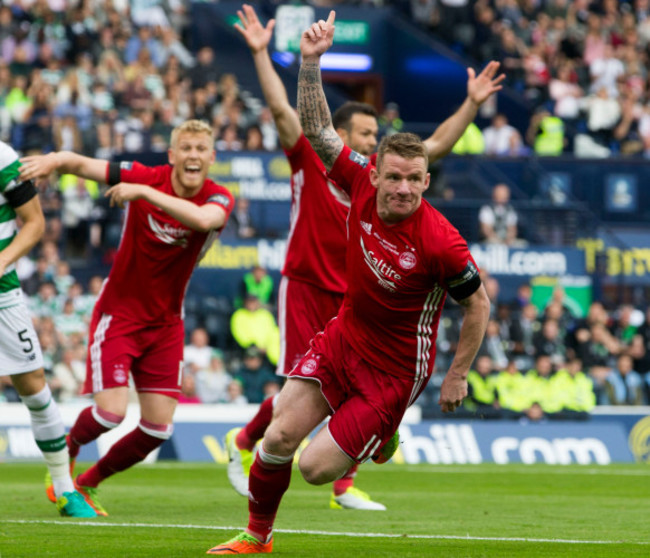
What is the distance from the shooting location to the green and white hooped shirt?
331 inches

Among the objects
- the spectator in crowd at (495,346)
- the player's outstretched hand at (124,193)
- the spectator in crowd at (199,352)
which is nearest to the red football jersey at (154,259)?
the player's outstretched hand at (124,193)

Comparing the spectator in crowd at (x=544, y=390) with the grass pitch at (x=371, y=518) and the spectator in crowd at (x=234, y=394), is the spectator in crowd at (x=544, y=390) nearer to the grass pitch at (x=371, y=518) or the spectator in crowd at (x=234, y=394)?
the spectator in crowd at (x=234, y=394)

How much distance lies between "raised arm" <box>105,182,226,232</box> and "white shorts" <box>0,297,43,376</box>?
101 centimetres

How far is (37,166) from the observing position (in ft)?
26.6

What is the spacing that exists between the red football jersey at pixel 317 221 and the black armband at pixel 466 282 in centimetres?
285

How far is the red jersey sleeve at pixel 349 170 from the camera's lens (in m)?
7.19

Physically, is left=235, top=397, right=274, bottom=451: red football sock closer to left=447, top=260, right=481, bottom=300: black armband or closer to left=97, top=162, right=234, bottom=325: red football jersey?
left=97, top=162, right=234, bottom=325: red football jersey

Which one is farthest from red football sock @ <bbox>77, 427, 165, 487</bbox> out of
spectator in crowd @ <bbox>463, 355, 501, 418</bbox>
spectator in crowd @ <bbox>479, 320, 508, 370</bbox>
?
spectator in crowd @ <bbox>479, 320, 508, 370</bbox>

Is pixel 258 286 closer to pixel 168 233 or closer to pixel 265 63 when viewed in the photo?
pixel 168 233

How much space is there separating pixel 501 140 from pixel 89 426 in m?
17.9

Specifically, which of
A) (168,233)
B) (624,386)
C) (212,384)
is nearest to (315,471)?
(168,233)

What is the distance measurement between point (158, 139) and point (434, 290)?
15.6 m

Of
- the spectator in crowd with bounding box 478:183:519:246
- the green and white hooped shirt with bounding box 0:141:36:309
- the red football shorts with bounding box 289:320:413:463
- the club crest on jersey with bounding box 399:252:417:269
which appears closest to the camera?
the club crest on jersey with bounding box 399:252:417:269

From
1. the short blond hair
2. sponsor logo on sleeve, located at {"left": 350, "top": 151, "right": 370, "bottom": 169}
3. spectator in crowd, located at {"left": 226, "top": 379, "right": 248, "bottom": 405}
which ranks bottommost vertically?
spectator in crowd, located at {"left": 226, "top": 379, "right": 248, "bottom": 405}
